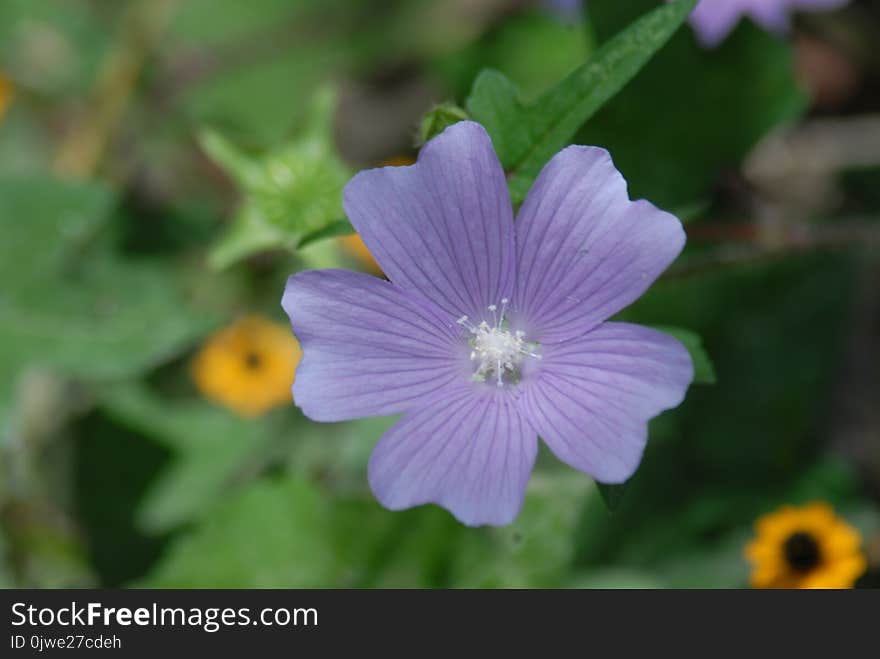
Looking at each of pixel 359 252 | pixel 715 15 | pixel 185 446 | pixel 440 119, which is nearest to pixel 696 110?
pixel 715 15

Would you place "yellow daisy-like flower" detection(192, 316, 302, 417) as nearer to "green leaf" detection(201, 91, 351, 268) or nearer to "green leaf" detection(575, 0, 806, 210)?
"green leaf" detection(201, 91, 351, 268)

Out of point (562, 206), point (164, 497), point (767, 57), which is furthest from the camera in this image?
point (164, 497)

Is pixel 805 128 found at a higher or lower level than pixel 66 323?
higher

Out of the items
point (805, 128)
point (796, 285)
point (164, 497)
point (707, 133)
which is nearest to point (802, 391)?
point (796, 285)

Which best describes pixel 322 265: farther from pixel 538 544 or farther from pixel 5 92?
pixel 5 92

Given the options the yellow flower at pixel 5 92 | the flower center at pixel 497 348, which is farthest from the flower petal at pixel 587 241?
the yellow flower at pixel 5 92

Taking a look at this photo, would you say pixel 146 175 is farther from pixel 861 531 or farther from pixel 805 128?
pixel 861 531

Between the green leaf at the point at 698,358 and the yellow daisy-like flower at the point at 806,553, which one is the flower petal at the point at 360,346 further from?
the yellow daisy-like flower at the point at 806,553

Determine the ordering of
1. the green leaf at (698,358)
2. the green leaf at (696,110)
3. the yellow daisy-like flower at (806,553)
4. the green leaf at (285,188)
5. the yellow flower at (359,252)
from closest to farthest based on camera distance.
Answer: the green leaf at (698,358), the green leaf at (285,188), the yellow daisy-like flower at (806,553), the green leaf at (696,110), the yellow flower at (359,252)
